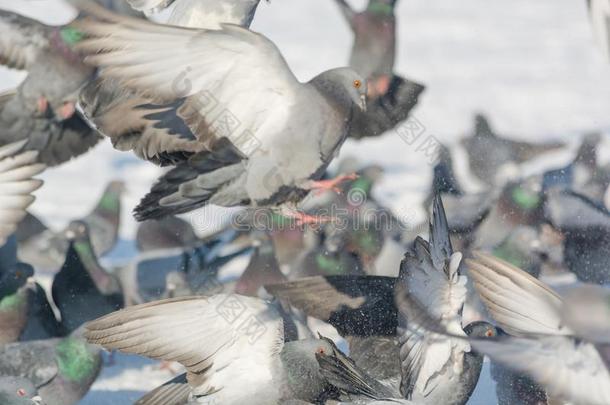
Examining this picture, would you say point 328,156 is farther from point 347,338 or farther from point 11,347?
point 11,347

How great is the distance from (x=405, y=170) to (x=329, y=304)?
4390mm

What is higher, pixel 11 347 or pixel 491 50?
pixel 11 347

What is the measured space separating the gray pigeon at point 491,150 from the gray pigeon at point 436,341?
387 centimetres

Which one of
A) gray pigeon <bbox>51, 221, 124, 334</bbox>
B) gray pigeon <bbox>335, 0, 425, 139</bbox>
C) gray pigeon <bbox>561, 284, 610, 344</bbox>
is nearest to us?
gray pigeon <bbox>561, 284, 610, 344</bbox>

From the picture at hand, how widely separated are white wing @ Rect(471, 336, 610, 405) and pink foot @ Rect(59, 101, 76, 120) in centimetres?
355

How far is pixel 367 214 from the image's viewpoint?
21.9 feet

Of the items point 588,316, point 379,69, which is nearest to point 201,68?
point 588,316

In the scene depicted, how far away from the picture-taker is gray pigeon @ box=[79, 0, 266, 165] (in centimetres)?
393

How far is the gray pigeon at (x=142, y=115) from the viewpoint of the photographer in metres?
3.93

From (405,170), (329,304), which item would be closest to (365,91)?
(329,304)

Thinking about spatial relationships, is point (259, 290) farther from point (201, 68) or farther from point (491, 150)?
point (491, 150)

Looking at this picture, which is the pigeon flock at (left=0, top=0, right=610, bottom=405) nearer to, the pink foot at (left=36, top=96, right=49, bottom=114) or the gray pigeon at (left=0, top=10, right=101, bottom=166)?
the gray pigeon at (left=0, top=10, right=101, bottom=166)

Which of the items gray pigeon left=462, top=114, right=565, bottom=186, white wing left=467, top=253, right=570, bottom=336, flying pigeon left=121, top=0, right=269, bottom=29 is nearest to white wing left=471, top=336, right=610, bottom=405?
white wing left=467, top=253, right=570, bottom=336

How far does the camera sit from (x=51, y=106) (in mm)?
6055
